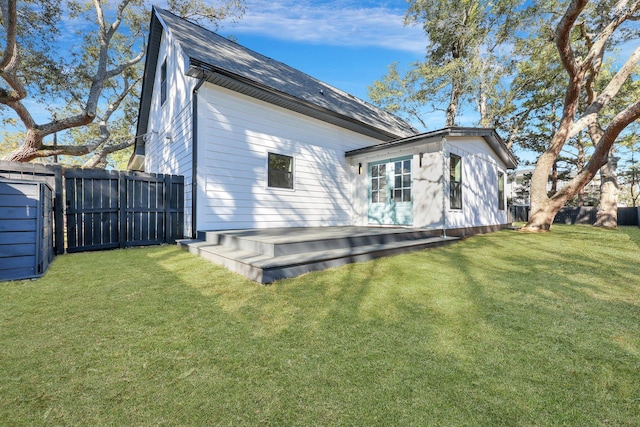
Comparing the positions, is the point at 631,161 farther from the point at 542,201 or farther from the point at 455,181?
the point at 455,181

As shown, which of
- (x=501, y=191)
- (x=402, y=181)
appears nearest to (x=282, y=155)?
(x=402, y=181)

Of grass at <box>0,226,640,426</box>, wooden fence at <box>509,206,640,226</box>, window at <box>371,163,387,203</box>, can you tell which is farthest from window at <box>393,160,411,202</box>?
wooden fence at <box>509,206,640,226</box>

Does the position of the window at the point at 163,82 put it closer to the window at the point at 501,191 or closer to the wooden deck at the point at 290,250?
the wooden deck at the point at 290,250

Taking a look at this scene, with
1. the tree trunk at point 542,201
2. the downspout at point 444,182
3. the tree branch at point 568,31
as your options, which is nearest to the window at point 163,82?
the downspout at point 444,182

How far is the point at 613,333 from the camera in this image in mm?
2084

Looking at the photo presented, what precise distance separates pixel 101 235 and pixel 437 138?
308 inches

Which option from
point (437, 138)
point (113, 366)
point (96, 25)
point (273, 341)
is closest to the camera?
point (113, 366)

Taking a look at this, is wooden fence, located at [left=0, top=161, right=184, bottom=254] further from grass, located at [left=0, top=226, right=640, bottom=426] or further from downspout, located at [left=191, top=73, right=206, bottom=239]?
grass, located at [left=0, top=226, right=640, bottom=426]

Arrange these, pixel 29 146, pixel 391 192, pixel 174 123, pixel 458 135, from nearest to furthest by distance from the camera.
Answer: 1. pixel 458 135
2. pixel 174 123
3. pixel 391 192
4. pixel 29 146

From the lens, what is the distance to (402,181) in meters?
7.31

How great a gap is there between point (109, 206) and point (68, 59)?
12.0 m

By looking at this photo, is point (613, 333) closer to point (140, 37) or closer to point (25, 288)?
point (25, 288)

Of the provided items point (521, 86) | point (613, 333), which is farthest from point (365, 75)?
point (613, 333)

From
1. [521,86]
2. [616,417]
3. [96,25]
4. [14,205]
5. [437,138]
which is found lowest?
[616,417]
